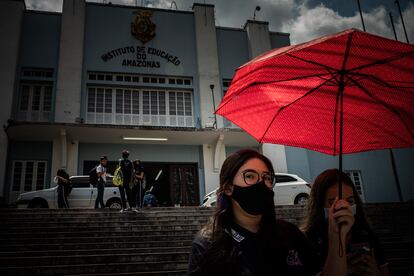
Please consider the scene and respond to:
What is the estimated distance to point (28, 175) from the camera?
1703cm

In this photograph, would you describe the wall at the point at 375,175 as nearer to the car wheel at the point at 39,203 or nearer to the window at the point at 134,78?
the window at the point at 134,78

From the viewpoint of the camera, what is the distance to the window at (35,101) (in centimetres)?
1805

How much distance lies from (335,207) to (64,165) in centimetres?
1661

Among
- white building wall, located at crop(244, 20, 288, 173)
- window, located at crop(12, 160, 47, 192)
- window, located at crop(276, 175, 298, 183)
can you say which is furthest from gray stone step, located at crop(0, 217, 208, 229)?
white building wall, located at crop(244, 20, 288, 173)

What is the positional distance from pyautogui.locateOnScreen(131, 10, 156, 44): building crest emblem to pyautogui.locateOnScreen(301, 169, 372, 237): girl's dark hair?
61.7 feet

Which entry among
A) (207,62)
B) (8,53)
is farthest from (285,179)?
(8,53)

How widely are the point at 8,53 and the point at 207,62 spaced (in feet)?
33.9

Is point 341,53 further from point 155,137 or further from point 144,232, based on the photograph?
point 155,137

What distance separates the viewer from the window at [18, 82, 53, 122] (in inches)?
711

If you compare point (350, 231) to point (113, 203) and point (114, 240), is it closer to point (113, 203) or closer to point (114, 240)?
point (114, 240)

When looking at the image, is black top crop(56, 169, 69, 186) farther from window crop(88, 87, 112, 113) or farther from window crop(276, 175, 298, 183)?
window crop(276, 175, 298, 183)

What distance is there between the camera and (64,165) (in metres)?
16.8

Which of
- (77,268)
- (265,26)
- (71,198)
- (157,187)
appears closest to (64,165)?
(71,198)

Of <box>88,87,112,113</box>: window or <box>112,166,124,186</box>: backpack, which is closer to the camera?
<box>112,166,124,186</box>: backpack
